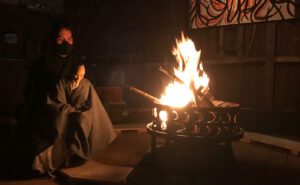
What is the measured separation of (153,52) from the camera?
894cm

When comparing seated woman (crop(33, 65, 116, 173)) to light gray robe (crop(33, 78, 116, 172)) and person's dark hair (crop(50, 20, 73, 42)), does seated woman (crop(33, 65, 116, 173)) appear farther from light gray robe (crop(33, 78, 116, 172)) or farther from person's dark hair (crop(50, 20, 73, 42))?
person's dark hair (crop(50, 20, 73, 42))

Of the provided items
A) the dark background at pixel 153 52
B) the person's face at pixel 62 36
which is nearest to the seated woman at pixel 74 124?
the person's face at pixel 62 36

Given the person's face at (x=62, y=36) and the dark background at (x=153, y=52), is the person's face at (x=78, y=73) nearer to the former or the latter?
the person's face at (x=62, y=36)

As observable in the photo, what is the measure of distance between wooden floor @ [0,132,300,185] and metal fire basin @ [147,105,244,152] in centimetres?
29

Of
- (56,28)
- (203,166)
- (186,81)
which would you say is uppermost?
(56,28)

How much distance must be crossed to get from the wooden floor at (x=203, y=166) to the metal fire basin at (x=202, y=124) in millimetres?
293

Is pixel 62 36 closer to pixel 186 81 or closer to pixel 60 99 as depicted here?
pixel 60 99

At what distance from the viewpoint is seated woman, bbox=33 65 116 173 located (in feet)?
13.9

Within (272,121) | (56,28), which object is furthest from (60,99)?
(272,121)

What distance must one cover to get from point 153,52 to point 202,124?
16.9ft

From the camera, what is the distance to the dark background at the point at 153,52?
7387 mm

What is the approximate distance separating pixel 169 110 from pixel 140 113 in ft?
12.3

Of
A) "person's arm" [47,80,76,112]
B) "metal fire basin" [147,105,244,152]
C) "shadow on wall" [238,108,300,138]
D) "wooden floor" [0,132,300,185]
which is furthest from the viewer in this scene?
"shadow on wall" [238,108,300,138]

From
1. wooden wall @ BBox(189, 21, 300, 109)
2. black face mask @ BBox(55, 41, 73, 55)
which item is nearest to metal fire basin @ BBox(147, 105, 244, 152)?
black face mask @ BBox(55, 41, 73, 55)
